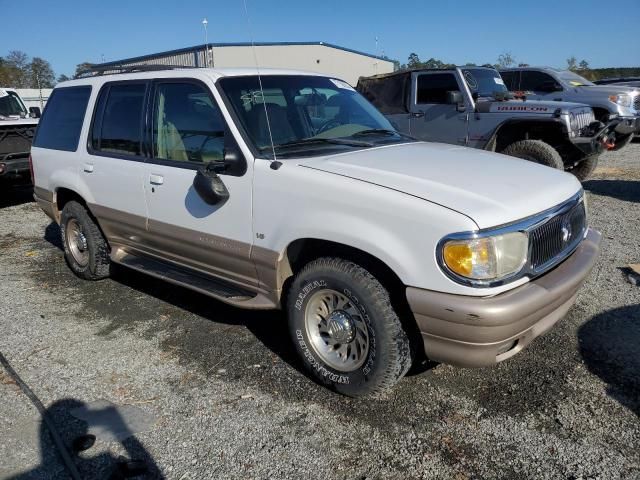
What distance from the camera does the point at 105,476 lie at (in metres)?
2.58

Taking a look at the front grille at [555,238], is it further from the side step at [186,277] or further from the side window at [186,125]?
the side window at [186,125]

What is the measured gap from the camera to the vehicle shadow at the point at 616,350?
10.4 feet

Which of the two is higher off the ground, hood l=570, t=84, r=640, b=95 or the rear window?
hood l=570, t=84, r=640, b=95

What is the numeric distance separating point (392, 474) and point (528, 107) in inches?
262

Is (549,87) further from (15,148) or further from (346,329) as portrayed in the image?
(346,329)

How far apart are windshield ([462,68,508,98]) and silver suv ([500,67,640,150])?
122 inches

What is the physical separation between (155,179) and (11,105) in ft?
33.3

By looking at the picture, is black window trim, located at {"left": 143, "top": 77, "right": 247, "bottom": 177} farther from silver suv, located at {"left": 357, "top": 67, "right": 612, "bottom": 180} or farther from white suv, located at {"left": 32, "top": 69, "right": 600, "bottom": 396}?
silver suv, located at {"left": 357, "top": 67, "right": 612, "bottom": 180}

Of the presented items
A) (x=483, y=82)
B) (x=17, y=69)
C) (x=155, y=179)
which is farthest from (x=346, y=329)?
(x=17, y=69)

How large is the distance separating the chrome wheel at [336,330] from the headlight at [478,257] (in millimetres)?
683

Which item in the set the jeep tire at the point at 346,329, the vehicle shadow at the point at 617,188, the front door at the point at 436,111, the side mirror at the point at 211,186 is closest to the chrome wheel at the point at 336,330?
the jeep tire at the point at 346,329

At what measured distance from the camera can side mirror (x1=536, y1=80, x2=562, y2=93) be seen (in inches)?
504

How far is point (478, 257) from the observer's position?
258 centimetres

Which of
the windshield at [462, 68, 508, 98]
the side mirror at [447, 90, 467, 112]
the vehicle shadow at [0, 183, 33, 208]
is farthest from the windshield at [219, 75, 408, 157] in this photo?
the vehicle shadow at [0, 183, 33, 208]
